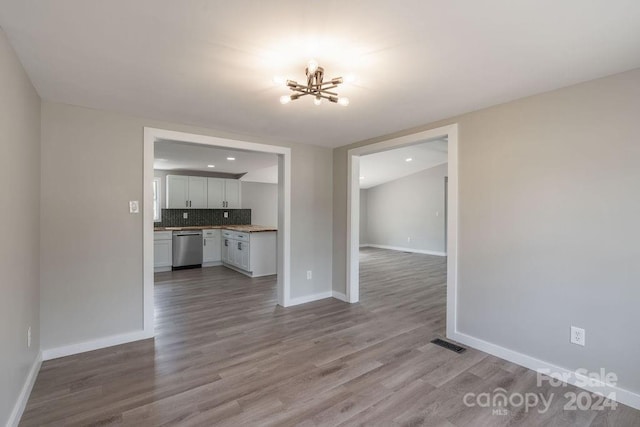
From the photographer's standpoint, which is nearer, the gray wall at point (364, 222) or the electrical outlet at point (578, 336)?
the electrical outlet at point (578, 336)

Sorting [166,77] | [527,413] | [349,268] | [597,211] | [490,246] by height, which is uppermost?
[166,77]

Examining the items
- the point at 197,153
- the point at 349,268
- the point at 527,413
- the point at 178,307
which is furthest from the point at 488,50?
the point at 197,153

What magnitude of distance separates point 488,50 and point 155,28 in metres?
1.88

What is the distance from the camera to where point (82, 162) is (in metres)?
2.75

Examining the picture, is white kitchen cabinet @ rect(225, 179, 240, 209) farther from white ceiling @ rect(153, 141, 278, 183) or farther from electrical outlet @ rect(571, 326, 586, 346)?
electrical outlet @ rect(571, 326, 586, 346)

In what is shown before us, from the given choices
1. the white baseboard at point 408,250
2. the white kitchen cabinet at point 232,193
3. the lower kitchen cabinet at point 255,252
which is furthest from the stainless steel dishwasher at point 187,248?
the white baseboard at point 408,250

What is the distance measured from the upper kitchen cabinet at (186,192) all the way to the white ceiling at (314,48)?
167 inches

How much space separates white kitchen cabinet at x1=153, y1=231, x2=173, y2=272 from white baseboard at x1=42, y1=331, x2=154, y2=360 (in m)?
3.46

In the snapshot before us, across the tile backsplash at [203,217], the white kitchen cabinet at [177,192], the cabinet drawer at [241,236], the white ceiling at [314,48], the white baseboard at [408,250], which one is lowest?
the white baseboard at [408,250]

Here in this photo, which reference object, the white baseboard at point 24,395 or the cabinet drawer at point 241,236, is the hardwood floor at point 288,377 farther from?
the cabinet drawer at point 241,236

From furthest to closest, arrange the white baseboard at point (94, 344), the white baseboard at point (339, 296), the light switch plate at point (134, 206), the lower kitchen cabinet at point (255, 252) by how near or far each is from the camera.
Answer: the lower kitchen cabinet at point (255, 252)
the white baseboard at point (339, 296)
the light switch plate at point (134, 206)
the white baseboard at point (94, 344)

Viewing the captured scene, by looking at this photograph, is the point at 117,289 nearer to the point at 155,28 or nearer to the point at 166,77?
the point at 166,77

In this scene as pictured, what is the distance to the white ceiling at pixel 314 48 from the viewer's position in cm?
144

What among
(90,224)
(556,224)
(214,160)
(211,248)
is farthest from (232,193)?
(556,224)
